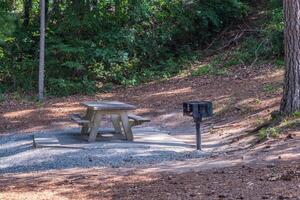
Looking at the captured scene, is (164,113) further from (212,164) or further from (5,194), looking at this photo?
(5,194)

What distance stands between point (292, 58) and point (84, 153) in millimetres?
3923

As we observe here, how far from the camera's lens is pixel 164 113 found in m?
13.3

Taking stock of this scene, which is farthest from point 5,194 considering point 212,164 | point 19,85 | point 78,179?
point 19,85

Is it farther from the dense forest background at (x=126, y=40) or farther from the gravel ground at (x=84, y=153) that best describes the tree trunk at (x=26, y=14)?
the gravel ground at (x=84, y=153)

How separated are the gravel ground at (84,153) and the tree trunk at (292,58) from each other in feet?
6.14

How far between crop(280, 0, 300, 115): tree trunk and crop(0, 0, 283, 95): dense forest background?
752 centimetres

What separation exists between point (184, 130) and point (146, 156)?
3463 mm

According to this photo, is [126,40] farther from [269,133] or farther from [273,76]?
[269,133]

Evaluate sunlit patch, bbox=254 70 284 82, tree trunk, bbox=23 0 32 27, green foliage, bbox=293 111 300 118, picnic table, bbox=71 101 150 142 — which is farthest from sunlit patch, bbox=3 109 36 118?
green foliage, bbox=293 111 300 118

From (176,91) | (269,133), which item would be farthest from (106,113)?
(176,91)

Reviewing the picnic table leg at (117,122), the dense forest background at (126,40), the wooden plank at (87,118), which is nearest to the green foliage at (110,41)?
the dense forest background at (126,40)

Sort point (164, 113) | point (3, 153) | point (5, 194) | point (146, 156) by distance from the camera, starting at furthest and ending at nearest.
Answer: point (164, 113)
point (3, 153)
point (146, 156)
point (5, 194)

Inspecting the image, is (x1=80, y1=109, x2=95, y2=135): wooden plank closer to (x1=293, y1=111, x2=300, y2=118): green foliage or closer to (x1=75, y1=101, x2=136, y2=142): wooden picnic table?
(x1=75, y1=101, x2=136, y2=142): wooden picnic table

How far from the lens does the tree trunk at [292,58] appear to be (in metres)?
9.05
